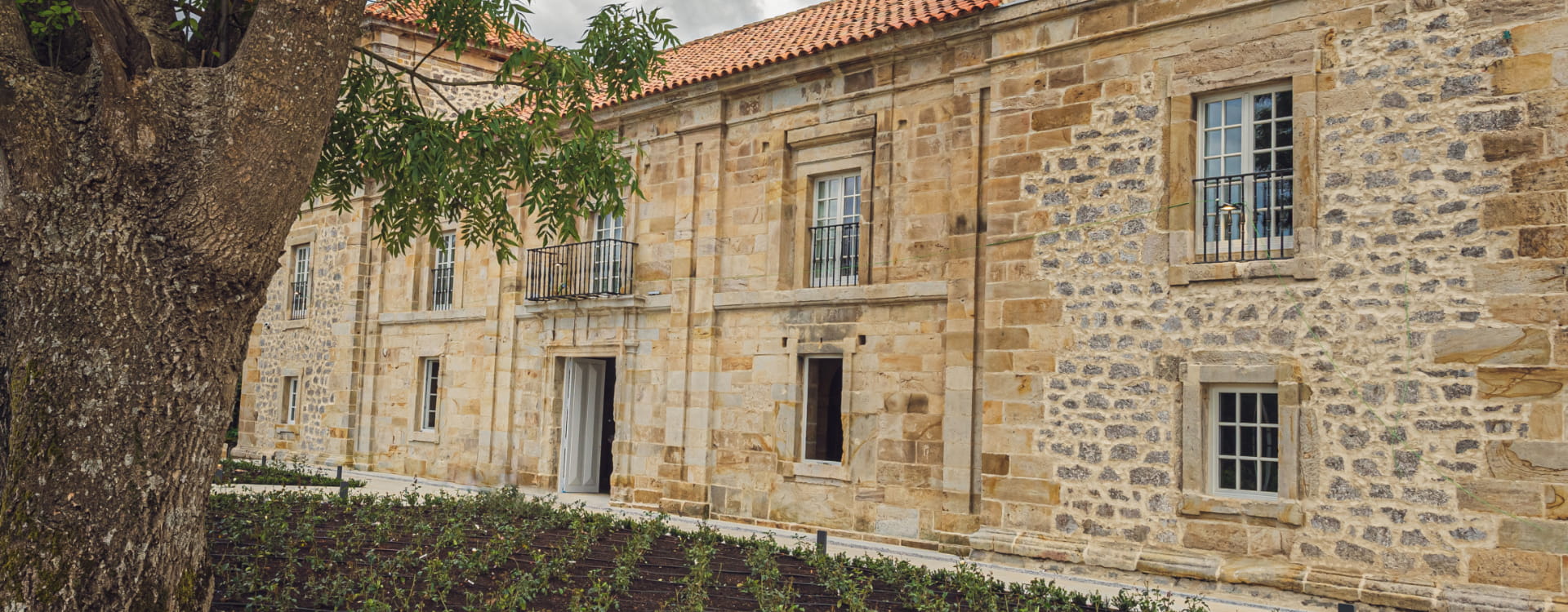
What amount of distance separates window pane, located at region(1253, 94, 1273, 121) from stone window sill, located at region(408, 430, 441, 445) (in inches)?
529

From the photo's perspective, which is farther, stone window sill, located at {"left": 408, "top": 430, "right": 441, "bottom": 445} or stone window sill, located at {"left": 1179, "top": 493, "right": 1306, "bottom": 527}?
stone window sill, located at {"left": 408, "top": 430, "right": 441, "bottom": 445}

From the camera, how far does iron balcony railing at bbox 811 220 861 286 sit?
43.1ft

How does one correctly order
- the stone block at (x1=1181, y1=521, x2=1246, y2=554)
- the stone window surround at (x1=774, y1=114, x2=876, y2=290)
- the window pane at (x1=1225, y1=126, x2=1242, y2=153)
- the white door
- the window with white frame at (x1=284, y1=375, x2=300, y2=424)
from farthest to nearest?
the window with white frame at (x1=284, y1=375, x2=300, y2=424), the white door, the stone window surround at (x1=774, y1=114, x2=876, y2=290), the window pane at (x1=1225, y1=126, x2=1242, y2=153), the stone block at (x1=1181, y1=521, x2=1246, y2=554)

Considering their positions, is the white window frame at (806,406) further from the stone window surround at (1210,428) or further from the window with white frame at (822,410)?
the stone window surround at (1210,428)

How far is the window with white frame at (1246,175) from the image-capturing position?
9672 mm

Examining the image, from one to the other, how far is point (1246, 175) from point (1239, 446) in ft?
7.47

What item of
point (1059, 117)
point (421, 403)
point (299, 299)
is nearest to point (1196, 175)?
point (1059, 117)

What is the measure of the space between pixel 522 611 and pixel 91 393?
2.54m

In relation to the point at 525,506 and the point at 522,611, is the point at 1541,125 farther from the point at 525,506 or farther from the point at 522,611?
the point at 525,506

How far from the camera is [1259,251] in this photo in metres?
9.73

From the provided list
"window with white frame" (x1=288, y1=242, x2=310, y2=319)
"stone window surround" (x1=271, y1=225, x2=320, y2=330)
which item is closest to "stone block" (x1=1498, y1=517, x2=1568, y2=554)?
"stone window surround" (x1=271, y1=225, x2=320, y2=330)

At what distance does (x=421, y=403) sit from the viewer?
770 inches

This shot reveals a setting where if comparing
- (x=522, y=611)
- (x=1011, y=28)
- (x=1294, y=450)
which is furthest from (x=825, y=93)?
(x=522, y=611)

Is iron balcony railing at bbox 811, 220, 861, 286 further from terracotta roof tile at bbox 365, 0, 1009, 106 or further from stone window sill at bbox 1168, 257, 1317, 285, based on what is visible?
stone window sill at bbox 1168, 257, 1317, 285
